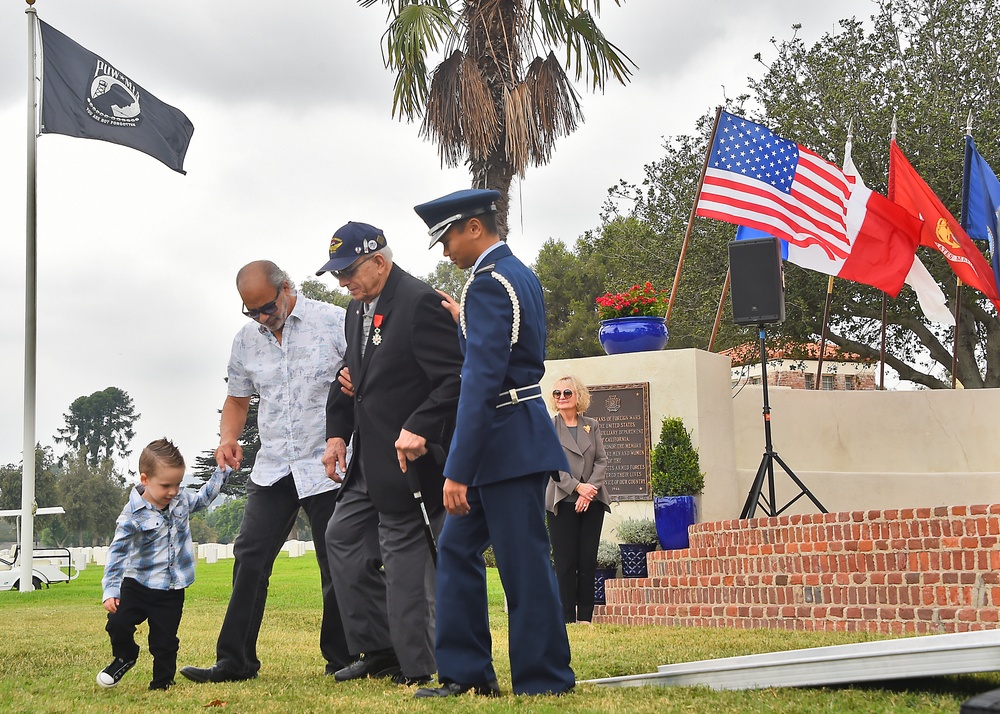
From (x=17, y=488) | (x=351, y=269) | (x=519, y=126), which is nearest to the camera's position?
(x=351, y=269)

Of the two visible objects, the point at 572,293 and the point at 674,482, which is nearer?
the point at 674,482

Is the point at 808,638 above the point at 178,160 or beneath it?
beneath

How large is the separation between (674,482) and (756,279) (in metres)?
2.03

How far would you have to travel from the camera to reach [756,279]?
32.2 ft

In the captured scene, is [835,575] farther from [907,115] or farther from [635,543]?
[907,115]

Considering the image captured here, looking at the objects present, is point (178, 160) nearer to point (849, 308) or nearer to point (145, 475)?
point (145, 475)

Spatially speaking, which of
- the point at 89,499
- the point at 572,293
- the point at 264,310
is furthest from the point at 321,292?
the point at 264,310

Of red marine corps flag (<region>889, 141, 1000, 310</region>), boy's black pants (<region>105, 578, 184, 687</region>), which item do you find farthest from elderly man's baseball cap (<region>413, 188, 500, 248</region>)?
red marine corps flag (<region>889, 141, 1000, 310</region>)

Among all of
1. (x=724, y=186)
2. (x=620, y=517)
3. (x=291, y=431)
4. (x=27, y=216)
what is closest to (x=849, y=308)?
(x=724, y=186)

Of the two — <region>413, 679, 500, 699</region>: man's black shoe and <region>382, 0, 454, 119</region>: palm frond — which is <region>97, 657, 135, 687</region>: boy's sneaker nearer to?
<region>413, 679, 500, 699</region>: man's black shoe

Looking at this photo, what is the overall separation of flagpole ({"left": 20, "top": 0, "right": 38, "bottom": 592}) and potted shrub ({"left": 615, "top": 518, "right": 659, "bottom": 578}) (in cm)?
695

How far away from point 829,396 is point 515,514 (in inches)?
418

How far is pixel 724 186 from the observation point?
11.9 m

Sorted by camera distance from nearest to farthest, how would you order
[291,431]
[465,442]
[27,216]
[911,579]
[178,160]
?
[465,442]
[291,431]
[911,579]
[27,216]
[178,160]
